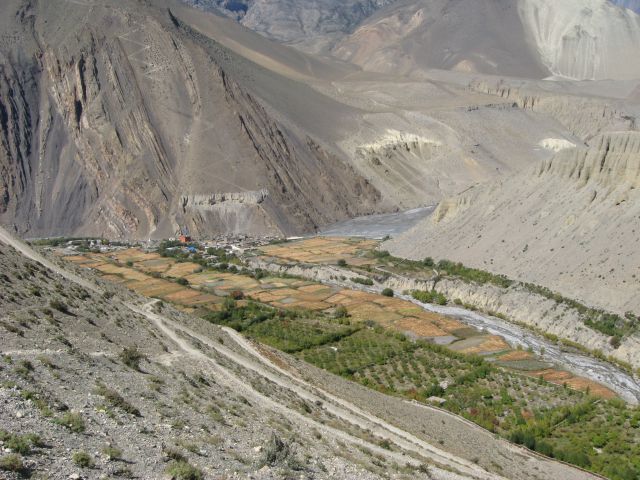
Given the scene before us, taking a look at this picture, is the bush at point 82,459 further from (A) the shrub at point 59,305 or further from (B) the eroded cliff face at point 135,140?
(B) the eroded cliff face at point 135,140

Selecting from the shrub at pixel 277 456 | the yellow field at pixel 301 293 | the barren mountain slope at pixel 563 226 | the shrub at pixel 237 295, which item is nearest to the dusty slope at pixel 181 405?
the shrub at pixel 277 456

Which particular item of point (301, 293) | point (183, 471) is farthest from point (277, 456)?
point (301, 293)

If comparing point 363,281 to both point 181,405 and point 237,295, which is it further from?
point 181,405

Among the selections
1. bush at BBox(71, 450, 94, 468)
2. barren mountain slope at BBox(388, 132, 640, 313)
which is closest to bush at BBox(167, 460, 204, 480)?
bush at BBox(71, 450, 94, 468)

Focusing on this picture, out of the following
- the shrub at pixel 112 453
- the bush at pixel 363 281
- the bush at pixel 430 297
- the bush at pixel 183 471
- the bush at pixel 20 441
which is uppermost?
the bush at pixel 20 441

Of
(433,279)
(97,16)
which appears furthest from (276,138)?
(433,279)

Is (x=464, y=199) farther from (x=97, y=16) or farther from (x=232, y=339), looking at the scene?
(x=97, y=16)

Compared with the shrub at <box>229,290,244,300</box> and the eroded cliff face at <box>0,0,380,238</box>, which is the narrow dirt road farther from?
the eroded cliff face at <box>0,0,380,238</box>
